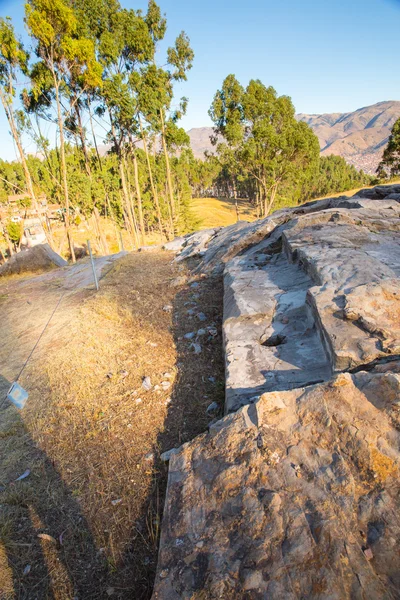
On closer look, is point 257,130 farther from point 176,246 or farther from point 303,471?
point 303,471

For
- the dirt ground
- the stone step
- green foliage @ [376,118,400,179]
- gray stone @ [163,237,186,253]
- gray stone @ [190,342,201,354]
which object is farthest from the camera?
green foliage @ [376,118,400,179]

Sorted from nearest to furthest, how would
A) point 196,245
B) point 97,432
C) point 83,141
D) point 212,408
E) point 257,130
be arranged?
1. point 97,432
2. point 212,408
3. point 196,245
4. point 83,141
5. point 257,130

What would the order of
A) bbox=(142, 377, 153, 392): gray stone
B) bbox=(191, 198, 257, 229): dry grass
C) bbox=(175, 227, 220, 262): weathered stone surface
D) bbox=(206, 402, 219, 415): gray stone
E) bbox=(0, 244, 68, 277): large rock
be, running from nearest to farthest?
bbox=(206, 402, 219, 415): gray stone → bbox=(142, 377, 153, 392): gray stone → bbox=(175, 227, 220, 262): weathered stone surface → bbox=(0, 244, 68, 277): large rock → bbox=(191, 198, 257, 229): dry grass

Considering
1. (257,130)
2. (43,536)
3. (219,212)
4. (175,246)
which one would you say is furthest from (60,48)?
(219,212)

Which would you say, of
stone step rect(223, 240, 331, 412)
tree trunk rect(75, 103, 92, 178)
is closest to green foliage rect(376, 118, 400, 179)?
tree trunk rect(75, 103, 92, 178)

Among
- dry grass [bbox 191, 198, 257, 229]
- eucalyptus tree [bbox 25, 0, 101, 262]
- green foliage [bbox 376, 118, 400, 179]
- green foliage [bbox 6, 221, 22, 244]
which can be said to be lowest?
dry grass [bbox 191, 198, 257, 229]

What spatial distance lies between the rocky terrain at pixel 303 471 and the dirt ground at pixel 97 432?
61 cm

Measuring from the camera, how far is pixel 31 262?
14.1 metres

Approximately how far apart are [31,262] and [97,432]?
12.8 m

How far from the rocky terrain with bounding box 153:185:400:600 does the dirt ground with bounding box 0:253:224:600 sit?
610mm

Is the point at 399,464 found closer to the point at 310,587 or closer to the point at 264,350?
the point at 310,587

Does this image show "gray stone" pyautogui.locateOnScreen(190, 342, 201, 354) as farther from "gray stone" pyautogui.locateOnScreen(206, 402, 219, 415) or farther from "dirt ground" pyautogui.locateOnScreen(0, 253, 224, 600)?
"gray stone" pyautogui.locateOnScreen(206, 402, 219, 415)

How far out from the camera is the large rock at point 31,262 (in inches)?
547

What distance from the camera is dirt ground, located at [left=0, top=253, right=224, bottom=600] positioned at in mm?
2375
